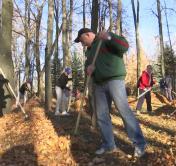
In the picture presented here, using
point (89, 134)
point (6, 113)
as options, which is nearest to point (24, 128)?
point (89, 134)

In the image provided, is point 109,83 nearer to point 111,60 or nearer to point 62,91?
point 111,60

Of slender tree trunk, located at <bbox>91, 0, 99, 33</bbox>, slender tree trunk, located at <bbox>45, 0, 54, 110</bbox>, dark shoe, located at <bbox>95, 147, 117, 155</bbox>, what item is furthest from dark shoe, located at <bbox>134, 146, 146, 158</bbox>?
slender tree trunk, located at <bbox>45, 0, 54, 110</bbox>

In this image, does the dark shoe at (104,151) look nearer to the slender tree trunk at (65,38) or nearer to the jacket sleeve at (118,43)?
the jacket sleeve at (118,43)

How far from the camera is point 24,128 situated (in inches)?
393

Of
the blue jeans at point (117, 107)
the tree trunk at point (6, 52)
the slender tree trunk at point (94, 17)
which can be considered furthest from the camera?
the tree trunk at point (6, 52)

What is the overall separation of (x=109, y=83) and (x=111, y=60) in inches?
14.5

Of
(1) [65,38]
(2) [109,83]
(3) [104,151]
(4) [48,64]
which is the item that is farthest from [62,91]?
(1) [65,38]

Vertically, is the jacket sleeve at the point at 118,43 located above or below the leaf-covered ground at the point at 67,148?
above

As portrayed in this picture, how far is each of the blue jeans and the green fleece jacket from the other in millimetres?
114

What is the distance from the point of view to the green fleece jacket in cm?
688

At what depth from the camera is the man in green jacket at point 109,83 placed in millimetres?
6840

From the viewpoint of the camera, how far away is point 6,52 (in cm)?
1533

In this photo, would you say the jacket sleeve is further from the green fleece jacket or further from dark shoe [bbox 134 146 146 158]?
dark shoe [bbox 134 146 146 158]

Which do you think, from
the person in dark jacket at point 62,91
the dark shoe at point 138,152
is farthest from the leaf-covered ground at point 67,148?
the person in dark jacket at point 62,91
